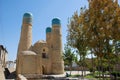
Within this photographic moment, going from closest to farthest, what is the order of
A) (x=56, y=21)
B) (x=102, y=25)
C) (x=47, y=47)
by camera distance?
(x=102, y=25) → (x=56, y=21) → (x=47, y=47)

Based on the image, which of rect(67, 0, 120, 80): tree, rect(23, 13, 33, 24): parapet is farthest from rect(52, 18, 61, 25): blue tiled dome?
rect(67, 0, 120, 80): tree

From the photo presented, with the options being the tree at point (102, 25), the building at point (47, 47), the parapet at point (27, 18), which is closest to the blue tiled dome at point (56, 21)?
the building at point (47, 47)

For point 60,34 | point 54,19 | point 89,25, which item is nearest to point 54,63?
point 60,34

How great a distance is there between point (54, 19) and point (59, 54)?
739cm

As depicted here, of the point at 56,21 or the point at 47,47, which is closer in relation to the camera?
Answer: the point at 56,21

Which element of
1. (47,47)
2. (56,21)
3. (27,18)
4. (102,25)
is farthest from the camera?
(47,47)

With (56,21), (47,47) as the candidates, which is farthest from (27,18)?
(47,47)

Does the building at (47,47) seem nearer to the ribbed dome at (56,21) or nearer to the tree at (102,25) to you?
the ribbed dome at (56,21)

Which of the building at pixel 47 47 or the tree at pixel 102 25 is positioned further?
the building at pixel 47 47

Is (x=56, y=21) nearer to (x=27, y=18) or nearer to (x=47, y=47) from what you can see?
(x=47, y=47)

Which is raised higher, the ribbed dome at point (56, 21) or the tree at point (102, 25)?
the ribbed dome at point (56, 21)

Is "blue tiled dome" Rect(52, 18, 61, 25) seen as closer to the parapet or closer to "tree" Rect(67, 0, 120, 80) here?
the parapet

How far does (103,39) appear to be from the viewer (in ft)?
43.5

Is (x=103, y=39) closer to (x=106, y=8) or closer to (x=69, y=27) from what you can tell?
(x=106, y=8)
